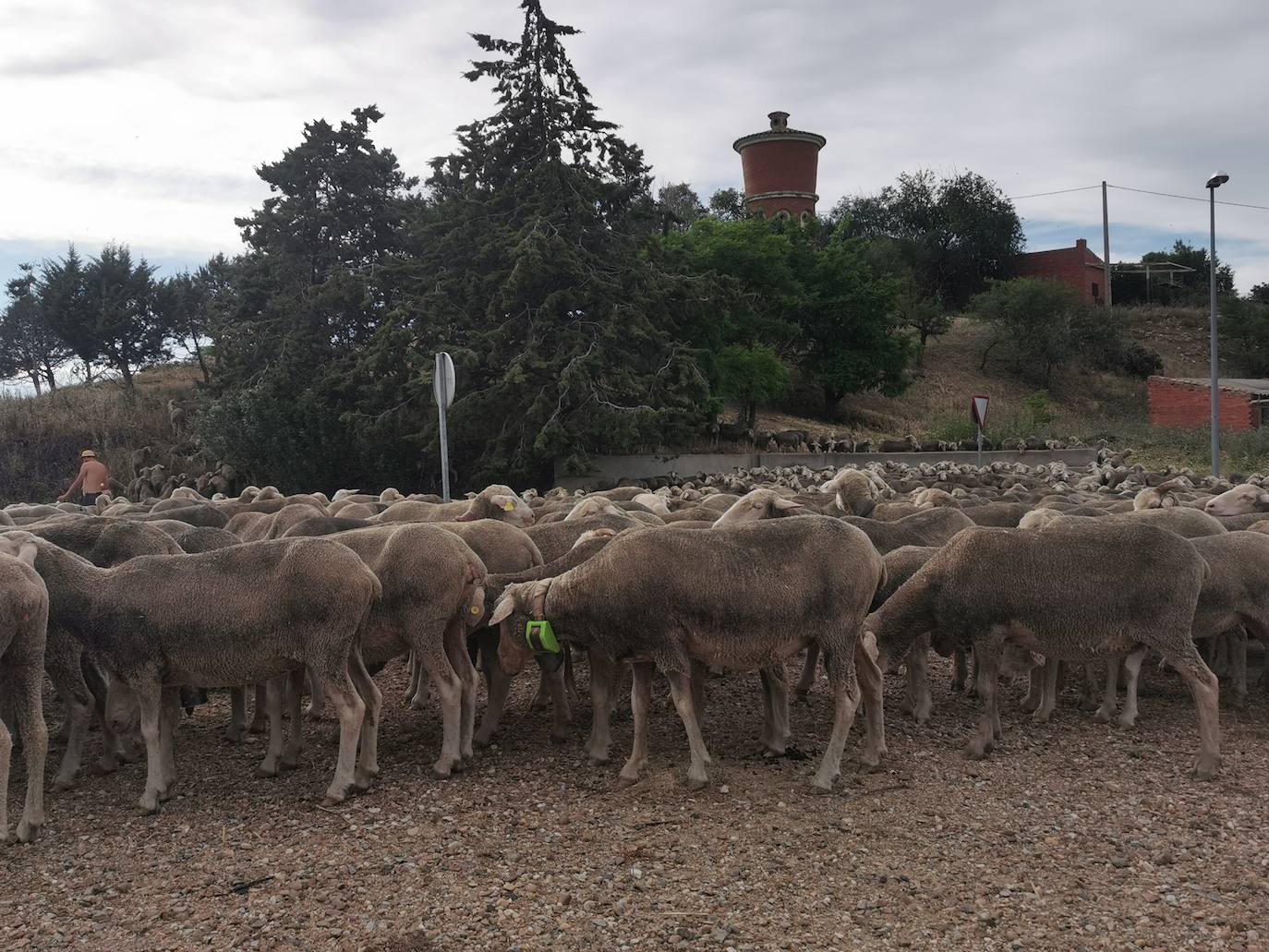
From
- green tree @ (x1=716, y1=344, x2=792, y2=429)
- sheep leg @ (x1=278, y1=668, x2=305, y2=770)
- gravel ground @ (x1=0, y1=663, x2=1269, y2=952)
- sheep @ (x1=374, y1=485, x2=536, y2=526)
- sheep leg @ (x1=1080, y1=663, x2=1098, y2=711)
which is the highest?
green tree @ (x1=716, y1=344, x2=792, y2=429)

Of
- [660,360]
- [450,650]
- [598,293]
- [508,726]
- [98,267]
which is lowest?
[508,726]

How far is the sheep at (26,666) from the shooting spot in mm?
5863

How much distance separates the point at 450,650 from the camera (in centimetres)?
733

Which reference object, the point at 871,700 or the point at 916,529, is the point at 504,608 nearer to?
the point at 871,700

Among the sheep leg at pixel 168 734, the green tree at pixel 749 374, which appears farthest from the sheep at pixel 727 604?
the green tree at pixel 749 374

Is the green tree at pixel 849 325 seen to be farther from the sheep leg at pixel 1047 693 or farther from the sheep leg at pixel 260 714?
the sheep leg at pixel 260 714

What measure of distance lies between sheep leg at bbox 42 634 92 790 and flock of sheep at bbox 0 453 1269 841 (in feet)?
0.05

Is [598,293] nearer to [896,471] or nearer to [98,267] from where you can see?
[896,471]

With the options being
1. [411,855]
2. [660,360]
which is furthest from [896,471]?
[411,855]

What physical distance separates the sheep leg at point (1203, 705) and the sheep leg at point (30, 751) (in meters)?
6.89

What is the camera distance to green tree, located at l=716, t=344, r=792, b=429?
96.1ft

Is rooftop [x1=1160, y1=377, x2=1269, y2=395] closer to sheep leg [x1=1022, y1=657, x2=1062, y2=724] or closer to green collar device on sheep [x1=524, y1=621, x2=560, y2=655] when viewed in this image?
sheep leg [x1=1022, y1=657, x2=1062, y2=724]

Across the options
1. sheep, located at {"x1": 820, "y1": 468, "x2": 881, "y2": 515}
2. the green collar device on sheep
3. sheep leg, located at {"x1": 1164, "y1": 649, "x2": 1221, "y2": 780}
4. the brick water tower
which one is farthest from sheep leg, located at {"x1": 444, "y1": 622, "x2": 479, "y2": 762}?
the brick water tower

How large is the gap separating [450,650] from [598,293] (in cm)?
1745
